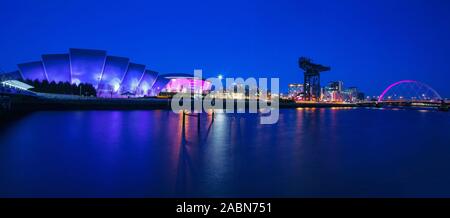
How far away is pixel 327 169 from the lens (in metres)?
11.4

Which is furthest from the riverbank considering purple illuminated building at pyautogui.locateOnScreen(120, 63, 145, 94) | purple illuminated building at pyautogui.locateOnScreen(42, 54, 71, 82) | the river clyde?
the river clyde

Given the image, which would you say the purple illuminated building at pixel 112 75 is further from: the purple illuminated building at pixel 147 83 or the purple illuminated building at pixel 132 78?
the purple illuminated building at pixel 147 83

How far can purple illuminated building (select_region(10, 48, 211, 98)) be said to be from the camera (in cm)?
5919

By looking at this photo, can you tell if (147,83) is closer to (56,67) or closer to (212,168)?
(56,67)

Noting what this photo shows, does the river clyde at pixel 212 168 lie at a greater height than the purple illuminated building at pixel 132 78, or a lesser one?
lesser

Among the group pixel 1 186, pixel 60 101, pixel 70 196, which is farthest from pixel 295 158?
pixel 60 101

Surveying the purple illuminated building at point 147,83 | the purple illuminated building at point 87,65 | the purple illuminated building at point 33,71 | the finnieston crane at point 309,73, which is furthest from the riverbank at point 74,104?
the finnieston crane at point 309,73

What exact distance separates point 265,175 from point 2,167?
8534 millimetres

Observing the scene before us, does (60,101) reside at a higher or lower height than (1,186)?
higher

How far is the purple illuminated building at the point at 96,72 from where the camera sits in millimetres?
59188

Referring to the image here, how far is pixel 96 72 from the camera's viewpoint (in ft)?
206

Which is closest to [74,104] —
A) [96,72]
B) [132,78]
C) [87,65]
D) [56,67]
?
[56,67]
